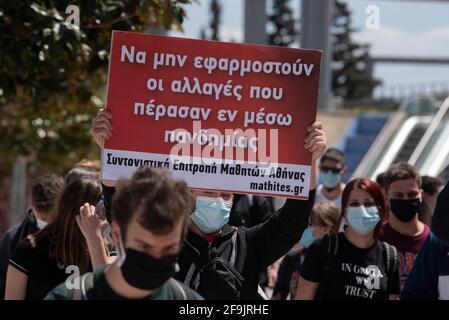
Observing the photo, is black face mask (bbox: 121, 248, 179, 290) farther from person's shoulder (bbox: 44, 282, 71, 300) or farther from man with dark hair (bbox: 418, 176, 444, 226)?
man with dark hair (bbox: 418, 176, 444, 226)

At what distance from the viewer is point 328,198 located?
26.0 feet

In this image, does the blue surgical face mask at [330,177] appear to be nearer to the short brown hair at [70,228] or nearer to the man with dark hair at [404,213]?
the man with dark hair at [404,213]

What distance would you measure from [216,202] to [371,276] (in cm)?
126

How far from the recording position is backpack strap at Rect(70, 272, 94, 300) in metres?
3.11

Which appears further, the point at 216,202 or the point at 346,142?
the point at 346,142

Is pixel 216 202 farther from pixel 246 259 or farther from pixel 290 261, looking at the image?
pixel 290 261

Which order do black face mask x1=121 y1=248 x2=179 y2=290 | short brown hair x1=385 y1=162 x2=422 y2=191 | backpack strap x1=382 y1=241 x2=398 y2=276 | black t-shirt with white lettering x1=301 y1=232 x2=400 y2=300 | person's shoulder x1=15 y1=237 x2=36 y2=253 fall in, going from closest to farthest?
black face mask x1=121 y1=248 x2=179 y2=290
person's shoulder x1=15 y1=237 x2=36 y2=253
black t-shirt with white lettering x1=301 y1=232 x2=400 y2=300
backpack strap x1=382 y1=241 x2=398 y2=276
short brown hair x1=385 y1=162 x2=422 y2=191

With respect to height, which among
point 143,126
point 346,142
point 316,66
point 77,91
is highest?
point 346,142

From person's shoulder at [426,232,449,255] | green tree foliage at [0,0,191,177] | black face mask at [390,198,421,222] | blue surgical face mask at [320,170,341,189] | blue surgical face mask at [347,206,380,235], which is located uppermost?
green tree foliage at [0,0,191,177]

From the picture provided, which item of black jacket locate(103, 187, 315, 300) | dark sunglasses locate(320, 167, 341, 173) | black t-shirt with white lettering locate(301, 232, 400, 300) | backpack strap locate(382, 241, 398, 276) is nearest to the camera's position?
black jacket locate(103, 187, 315, 300)

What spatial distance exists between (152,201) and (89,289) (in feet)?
1.29

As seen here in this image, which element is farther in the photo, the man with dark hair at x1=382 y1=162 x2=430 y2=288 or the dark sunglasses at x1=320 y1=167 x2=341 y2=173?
the dark sunglasses at x1=320 y1=167 x2=341 y2=173

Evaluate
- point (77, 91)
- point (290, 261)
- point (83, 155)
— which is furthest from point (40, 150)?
point (290, 261)

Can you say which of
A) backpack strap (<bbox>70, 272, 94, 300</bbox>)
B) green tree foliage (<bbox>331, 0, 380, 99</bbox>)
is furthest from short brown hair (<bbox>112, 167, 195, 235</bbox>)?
green tree foliage (<bbox>331, 0, 380, 99</bbox>)
